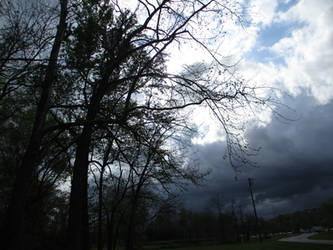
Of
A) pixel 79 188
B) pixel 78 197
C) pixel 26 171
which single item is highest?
pixel 26 171

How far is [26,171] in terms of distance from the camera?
676cm

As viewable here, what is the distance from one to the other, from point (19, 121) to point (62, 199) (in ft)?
24.3

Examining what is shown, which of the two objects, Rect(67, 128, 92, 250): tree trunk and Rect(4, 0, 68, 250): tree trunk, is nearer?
Rect(4, 0, 68, 250): tree trunk

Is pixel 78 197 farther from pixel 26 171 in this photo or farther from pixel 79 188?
pixel 26 171

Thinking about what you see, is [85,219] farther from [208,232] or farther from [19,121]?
[208,232]

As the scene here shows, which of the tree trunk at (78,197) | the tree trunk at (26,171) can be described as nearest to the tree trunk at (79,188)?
the tree trunk at (78,197)

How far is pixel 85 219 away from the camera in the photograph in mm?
9992

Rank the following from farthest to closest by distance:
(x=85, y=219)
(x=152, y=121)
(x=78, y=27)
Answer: (x=85, y=219), (x=78, y=27), (x=152, y=121)

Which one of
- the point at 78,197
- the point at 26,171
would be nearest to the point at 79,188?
the point at 78,197

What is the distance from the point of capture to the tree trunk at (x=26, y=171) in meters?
6.37

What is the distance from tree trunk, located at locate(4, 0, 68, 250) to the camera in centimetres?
637

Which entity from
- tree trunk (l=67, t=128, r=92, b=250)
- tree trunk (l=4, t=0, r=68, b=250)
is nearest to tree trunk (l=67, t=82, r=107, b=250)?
tree trunk (l=67, t=128, r=92, b=250)

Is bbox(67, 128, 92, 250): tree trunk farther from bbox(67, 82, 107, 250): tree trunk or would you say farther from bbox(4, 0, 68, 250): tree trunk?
bbox(4, 0, 68, 250): tree trunk

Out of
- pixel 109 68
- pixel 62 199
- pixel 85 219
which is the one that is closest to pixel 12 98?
pixel 109 68
